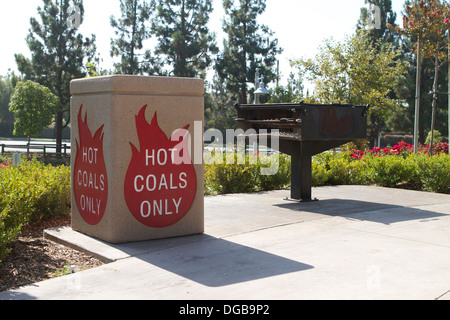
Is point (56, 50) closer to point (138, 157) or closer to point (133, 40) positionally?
point (133, 40)

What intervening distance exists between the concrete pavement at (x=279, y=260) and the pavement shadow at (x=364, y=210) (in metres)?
0.03

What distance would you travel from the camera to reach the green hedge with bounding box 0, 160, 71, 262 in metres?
6.02

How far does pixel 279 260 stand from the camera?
17.5ft

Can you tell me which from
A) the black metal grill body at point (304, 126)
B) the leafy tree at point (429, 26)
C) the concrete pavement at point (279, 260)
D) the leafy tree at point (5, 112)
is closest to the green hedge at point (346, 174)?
the black metal grill body at point (304, 126)

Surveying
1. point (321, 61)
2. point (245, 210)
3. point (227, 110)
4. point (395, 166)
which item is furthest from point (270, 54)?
point (245, 210)

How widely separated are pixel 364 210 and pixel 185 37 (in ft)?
112

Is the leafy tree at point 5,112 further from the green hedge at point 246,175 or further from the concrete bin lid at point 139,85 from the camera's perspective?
the concrete bin lid at point 139,85

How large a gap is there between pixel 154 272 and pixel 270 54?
131 ft

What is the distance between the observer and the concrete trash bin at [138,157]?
5.94 m

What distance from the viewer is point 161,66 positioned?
40844mm

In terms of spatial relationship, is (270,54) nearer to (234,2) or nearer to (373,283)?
(234,2)

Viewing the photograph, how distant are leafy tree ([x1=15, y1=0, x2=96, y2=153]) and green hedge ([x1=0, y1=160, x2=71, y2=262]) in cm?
3139

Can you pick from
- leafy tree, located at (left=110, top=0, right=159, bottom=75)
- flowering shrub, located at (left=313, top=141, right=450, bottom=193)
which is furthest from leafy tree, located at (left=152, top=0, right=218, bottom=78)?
flowering shrub, located at (left=313, top=141, right=450, bottom=193)

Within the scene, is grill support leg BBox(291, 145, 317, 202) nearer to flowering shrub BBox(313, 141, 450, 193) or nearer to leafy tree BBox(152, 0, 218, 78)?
flowering shrub BBox(313, 141, 450, 193)
